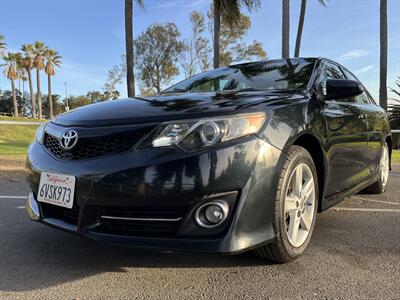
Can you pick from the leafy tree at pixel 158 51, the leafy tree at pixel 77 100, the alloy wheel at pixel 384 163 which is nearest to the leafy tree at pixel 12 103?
the leafy tree at pixel 77 100

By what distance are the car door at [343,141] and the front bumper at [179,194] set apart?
1.01 meters

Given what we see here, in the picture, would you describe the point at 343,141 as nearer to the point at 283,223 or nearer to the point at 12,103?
the point at 283,223

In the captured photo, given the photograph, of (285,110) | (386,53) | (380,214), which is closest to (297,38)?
(386,53)

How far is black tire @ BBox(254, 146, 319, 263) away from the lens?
2666mm

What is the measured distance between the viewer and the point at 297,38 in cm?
1881

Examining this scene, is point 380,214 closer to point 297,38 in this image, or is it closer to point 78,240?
point 78,240

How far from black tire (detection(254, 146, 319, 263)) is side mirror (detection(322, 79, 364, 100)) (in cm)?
72

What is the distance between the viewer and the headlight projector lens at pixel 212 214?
246 cm

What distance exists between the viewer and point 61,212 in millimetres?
2826

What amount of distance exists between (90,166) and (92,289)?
710 mm

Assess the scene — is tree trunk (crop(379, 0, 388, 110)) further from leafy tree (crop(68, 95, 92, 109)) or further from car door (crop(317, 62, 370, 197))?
leafy tree (crop(68, 95, 92, 109))

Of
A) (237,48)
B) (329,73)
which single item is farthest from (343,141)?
(237,48)

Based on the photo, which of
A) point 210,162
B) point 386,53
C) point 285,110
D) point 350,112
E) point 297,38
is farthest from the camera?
point 297,38

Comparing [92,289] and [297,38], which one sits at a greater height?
[297,38]
